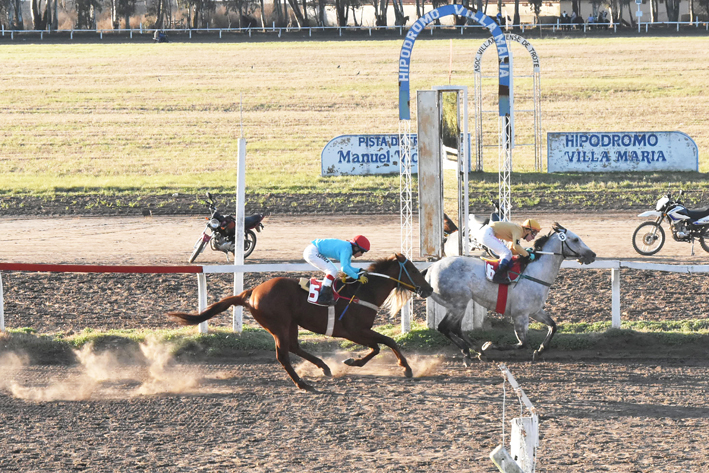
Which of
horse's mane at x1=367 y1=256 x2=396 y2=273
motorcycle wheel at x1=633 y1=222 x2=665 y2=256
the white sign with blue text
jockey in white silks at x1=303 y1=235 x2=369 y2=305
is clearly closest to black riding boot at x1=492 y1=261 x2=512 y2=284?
horse's mane at x1=367 y1=256 x2=396 y2=273

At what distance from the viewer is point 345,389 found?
905 cm

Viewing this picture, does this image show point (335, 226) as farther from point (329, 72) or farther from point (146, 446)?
point (329, 72)

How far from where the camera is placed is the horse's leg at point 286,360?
9.02m

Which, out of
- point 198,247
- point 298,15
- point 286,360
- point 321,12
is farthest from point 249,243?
point 321,12

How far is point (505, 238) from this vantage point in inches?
406

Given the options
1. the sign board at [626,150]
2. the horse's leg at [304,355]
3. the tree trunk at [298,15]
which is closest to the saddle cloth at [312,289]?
the horse's leg at [304,355]

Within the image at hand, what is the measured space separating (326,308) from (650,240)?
26.4 ft

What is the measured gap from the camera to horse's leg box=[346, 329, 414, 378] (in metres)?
9.38

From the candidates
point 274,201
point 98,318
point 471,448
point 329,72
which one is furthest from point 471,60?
point 471,448

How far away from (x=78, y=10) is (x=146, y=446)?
80.7 metres

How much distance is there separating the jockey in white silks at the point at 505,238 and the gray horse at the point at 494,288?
16cm

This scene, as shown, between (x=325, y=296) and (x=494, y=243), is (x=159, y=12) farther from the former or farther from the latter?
(x=325, y=296)

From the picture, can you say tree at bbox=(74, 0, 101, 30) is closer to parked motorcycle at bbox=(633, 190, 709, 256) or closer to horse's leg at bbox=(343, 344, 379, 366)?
parked motorcycle at bbox=(633, 190, 709, 256)

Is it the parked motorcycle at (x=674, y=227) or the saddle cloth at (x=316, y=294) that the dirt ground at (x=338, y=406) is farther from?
the parked motorcycle at (x=674, y=227)
